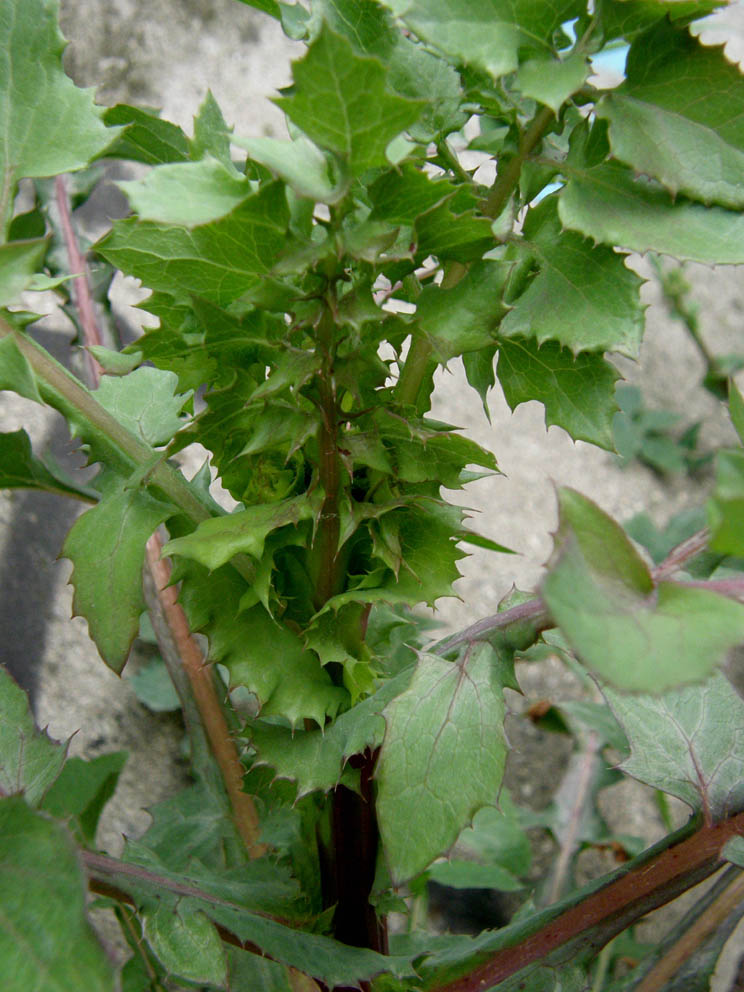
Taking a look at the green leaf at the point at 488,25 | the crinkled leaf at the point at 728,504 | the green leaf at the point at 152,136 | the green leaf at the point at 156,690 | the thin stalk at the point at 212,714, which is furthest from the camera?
the green leaf at the point at 156,690

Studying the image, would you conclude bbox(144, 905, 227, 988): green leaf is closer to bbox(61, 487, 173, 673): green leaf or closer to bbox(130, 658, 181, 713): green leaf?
bbox(61, 487, 173, 673): green leaf

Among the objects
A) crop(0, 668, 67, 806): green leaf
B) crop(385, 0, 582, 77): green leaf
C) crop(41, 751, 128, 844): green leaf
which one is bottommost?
crop(41, 751, 128, 844): green leaf

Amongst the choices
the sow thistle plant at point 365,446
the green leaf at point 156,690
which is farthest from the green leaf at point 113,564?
the green leaf at point 156,690

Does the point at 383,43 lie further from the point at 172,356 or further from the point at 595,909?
the point at 595,909

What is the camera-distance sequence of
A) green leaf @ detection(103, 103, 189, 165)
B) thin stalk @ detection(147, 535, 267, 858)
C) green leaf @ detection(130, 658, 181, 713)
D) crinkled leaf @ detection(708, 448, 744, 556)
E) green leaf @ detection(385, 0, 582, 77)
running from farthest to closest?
green leaf @ detection(130, 658, 181, 713) → thin stalk @ detection(147, 535, 267, 858) → green leaf @ detection(103, 103, 189, 165) → green leaf @ detection(385, 0, 582, 77) → crinkled leaf @ detection(708, 448, 744, 556)

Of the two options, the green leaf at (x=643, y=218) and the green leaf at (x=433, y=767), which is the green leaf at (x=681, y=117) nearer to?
the green leaf at (x=643, y=218)

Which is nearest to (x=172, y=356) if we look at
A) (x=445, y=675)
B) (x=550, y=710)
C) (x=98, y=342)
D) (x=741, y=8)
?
(x=445, y=675)

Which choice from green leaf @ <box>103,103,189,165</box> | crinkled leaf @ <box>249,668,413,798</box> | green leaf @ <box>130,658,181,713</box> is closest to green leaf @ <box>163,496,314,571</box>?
crinkled leaf @ <box>249,668,413,798</box>
